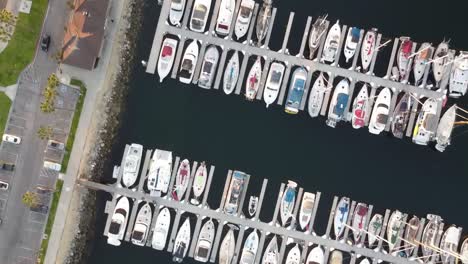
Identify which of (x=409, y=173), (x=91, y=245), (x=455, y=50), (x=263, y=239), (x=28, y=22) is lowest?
(x=91, y=245)

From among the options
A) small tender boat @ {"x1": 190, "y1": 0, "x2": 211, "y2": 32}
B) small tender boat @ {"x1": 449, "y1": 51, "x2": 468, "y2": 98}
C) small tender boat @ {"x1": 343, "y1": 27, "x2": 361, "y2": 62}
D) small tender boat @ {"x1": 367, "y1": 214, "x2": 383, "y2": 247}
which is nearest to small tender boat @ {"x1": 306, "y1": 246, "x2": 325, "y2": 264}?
small tender boat @ {"x1": 367, "y1": 214, "x2": 383, "y2": 247}

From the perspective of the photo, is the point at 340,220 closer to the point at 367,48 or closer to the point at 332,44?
the point at 367,48

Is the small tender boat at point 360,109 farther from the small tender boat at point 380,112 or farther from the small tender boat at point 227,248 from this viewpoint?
the small tender boat at point 227,248

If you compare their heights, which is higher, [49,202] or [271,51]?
[271,51]

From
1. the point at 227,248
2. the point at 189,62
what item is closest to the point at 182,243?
the point at 227,248

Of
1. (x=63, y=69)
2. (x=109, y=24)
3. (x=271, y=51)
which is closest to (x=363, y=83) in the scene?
(x=271, y=51)

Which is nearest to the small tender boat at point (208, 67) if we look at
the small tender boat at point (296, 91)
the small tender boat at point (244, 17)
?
the small tender boat at point (244, 17)

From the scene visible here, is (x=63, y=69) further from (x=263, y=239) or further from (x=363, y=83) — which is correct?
(x=363, y=83)
